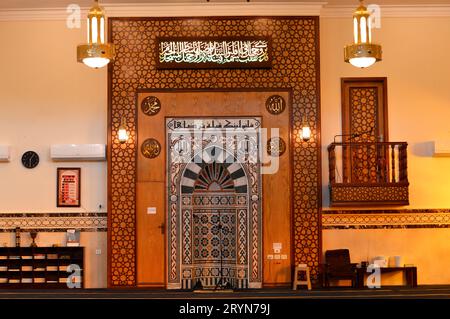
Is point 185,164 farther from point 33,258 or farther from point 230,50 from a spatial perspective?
point 33,258

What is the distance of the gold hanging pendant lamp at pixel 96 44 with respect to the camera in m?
4.88

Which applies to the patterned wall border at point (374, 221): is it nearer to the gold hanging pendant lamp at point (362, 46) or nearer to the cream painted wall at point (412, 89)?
the cream painted wall at point (412, 89)

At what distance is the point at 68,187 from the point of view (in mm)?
9422

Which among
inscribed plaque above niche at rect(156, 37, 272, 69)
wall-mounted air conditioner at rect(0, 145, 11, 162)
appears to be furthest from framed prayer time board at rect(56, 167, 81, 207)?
inscribed plaque above niche at rect(156, 37, 272, 69)

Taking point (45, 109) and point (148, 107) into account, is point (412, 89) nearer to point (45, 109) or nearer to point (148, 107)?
point (148, 107)

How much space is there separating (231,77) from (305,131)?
1215 mm

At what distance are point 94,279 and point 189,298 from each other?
21.3ft

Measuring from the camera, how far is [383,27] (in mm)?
9594

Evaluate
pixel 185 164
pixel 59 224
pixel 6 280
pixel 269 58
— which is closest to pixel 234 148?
pixel 185 164

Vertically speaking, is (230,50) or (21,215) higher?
(230,50)

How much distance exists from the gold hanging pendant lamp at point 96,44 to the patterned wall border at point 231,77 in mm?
4278

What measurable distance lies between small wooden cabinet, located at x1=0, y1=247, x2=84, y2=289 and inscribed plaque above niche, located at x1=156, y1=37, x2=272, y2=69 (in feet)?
9.18

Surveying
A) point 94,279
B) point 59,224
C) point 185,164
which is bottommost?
point 94,279

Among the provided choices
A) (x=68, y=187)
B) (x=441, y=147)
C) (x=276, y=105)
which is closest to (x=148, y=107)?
(x=68, y=187)
